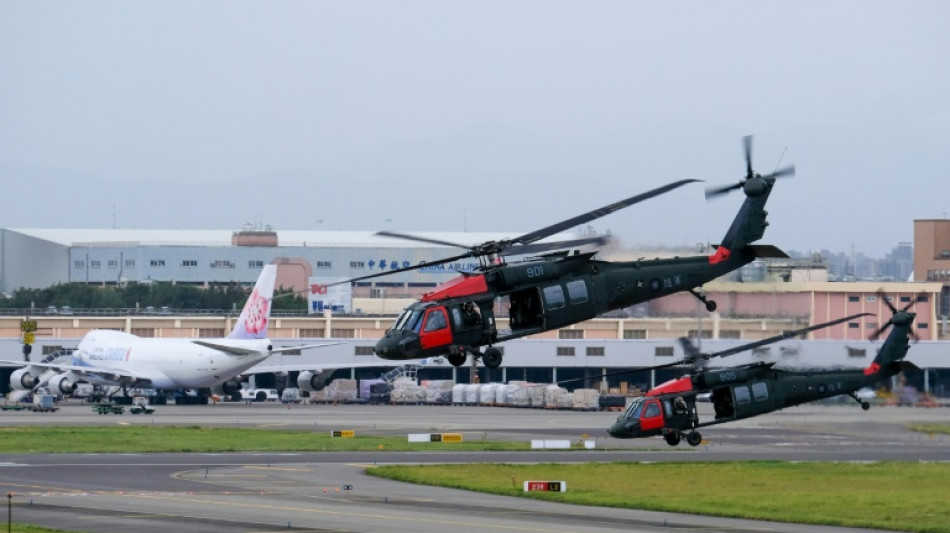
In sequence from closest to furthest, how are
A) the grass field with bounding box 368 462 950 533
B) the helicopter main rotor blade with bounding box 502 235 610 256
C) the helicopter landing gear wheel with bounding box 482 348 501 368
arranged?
the helicopter landing gear wheel with bounding box 482 348 501 368
the helicopter main rotor blade with bounding box 502 235 610 256
the grass field with bounding box 368 462 950 533

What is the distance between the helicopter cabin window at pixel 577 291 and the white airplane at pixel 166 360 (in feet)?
341

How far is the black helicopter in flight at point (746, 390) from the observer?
74375 mm

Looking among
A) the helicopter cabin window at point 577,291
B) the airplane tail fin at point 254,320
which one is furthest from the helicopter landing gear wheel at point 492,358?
the airplane tail fin at point 254,320

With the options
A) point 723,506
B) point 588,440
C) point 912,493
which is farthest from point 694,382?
point 588,440

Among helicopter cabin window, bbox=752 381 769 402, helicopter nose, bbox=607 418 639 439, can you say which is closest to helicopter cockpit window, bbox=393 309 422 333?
helicopter cabin window, bbox=752 381 769 402

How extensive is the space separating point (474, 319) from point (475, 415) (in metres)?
101

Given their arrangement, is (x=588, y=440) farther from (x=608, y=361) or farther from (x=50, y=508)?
(x=608, y=361)

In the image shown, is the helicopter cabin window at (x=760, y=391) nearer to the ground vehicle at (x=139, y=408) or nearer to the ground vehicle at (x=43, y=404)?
the ground vehicle at (x=139, y=408)

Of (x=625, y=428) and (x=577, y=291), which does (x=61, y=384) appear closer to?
(x=625, y=428)

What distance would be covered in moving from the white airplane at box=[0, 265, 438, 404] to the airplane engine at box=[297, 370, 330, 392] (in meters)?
3.39

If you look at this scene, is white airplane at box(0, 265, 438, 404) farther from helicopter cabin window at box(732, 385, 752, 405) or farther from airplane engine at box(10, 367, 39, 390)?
helicopter cabin window at box(732, 385, 752, 405)

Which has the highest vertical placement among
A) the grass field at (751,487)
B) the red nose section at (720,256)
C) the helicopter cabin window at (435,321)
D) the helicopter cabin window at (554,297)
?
the red nose section at (720,256)

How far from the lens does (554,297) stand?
160 ft

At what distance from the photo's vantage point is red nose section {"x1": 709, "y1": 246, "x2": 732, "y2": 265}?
5338 centimetres
